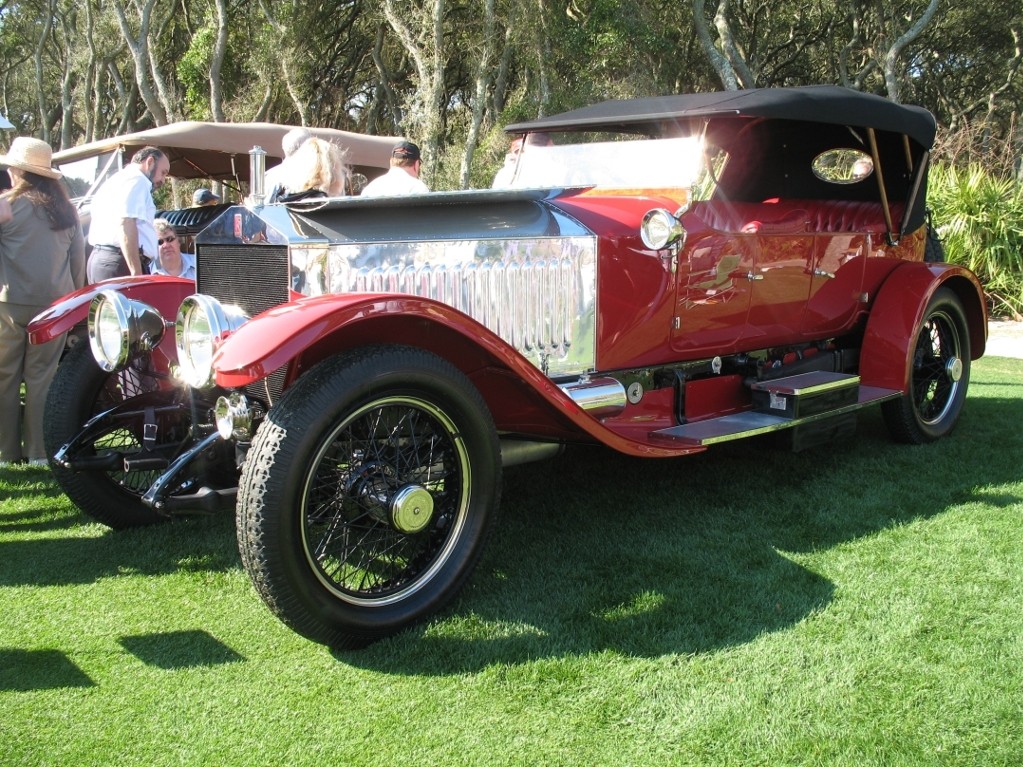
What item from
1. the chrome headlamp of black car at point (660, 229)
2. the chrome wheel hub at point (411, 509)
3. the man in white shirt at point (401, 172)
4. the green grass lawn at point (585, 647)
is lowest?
the green grass lawn at point (585, 647)

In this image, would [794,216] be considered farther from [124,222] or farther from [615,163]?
[124,222]

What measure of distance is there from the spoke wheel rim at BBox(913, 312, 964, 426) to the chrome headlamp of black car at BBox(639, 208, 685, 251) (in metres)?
2.23

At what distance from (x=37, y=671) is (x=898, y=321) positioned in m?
4.34

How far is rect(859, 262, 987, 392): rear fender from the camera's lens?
15.4 ft

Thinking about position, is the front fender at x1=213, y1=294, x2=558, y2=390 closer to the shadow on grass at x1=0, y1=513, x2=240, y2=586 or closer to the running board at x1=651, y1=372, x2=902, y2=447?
the running board at x1=651, y1=372, x2=902, y2=447

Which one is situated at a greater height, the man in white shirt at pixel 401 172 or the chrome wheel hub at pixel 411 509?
the man in white shirt at pixel 401 172

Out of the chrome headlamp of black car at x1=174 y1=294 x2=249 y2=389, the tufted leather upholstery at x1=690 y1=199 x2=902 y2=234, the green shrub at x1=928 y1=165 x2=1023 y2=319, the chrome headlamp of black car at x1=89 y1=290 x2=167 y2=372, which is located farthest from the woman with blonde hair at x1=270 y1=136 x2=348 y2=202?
the green shrub at x1=928 y1=165 x2=1023 y2=319

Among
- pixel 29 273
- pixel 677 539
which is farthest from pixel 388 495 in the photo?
pixel 29 273

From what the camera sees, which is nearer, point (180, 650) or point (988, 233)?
point (180, 650)

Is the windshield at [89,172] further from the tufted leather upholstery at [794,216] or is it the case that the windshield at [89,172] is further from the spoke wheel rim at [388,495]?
the spoke wheel rim at [388,495]

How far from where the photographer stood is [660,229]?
142 inches

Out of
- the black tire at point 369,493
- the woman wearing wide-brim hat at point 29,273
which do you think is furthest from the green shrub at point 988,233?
the woman wearing wide-brim hat at point 29,273

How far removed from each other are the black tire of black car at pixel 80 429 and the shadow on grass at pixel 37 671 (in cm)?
96

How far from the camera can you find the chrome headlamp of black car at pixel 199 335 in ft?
9.34
